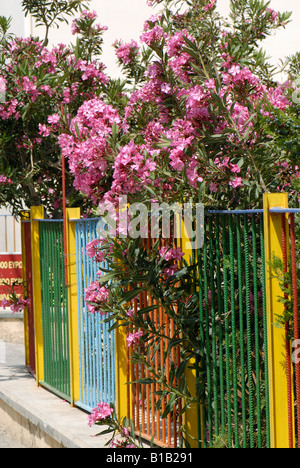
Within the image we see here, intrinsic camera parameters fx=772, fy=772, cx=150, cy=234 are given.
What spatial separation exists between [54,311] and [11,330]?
5.81 meters

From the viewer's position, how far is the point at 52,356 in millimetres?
7656

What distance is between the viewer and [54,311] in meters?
7.45

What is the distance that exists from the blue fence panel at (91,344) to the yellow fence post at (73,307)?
8 centimetres

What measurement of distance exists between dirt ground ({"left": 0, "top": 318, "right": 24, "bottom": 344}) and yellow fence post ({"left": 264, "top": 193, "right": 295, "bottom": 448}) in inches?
379

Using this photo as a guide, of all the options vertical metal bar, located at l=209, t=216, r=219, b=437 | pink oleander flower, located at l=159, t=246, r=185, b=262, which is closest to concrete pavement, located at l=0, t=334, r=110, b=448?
vertical metal bar, located at l=209, t=216, r=219, b=437

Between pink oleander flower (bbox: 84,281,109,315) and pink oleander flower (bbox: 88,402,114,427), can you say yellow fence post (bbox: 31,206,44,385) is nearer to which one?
pink oleander flower (bbox: 84,281,109,315)

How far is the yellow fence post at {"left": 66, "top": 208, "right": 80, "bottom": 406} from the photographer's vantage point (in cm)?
688

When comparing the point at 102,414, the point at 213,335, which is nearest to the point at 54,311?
the point at 102,414

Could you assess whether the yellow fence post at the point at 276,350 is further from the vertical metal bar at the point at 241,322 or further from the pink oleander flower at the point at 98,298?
the pink oleander flower at the point at 98,298

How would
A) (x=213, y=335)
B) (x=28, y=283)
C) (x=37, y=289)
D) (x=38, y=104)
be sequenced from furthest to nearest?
1. (x=28, y=283)
2. (x=38, y=104)
3. (x=37, y=289)
4. (x=213, y=335)

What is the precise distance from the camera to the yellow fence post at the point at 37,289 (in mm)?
7988

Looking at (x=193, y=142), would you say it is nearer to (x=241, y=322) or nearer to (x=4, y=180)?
(x=241, y=322)

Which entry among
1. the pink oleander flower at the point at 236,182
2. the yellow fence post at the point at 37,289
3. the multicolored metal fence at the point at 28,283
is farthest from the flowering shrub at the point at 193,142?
the multicolored metal fence at the point at 28,283
